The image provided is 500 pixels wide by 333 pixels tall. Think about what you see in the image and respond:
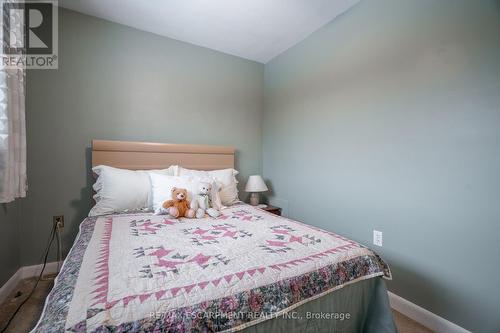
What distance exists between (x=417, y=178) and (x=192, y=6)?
90.1 inches

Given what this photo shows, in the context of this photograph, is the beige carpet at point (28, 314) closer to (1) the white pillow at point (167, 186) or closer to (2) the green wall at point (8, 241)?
(2) the green wall at point (8, 241)

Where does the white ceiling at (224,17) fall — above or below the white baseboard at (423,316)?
above

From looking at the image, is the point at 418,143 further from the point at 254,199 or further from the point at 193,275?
the point at 254,199

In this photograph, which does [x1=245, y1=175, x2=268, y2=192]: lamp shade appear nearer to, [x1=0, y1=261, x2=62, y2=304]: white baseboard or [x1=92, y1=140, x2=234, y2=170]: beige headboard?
[x1=92, y1=140, x2=234, y2=170]: beige headboard

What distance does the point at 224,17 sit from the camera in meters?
2.17

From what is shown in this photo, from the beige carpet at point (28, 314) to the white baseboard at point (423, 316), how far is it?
0.11ft

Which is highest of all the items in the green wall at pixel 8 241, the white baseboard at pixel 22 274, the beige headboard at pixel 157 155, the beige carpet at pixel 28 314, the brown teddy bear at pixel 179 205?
the beige headboard at pixel 157 155

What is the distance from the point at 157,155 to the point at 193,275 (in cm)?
177

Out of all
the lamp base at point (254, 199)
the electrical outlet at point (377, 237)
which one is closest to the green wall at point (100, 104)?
the lamp base at point (254, 199)

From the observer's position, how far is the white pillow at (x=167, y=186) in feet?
6.31

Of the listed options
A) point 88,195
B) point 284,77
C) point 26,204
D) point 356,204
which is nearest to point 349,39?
point 284,77

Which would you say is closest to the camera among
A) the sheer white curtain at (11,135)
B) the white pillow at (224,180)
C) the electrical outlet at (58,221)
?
the sheer white curtain at (11,135)

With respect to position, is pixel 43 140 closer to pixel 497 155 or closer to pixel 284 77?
pixel 284 77

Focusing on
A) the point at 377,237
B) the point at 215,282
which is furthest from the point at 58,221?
the point at 377,237
